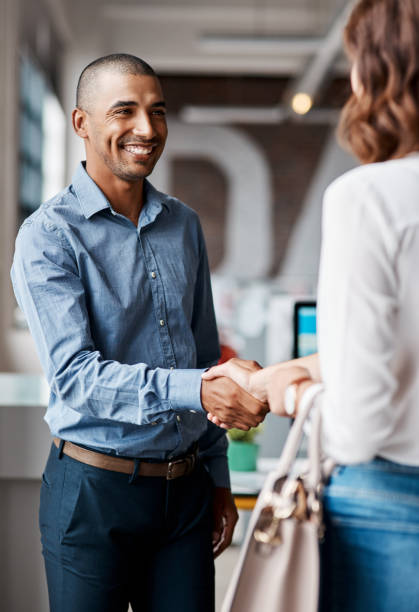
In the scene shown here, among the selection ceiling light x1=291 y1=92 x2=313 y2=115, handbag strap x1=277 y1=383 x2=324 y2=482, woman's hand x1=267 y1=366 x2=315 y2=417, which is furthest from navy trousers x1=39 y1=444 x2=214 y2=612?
ceiling light x1=291 y1=92 x2=313 y2=115

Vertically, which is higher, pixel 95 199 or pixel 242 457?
pixel 95 199

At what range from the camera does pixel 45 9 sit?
296 inches

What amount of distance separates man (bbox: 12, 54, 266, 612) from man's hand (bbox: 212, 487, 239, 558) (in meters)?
0.03

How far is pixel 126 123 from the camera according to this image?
1.39 m

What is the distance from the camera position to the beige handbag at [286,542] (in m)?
0.91

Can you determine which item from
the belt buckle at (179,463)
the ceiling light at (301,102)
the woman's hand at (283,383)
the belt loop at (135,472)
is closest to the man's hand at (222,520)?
the belt buckle at (179,463)

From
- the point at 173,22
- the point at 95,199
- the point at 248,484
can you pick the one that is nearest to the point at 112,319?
the point at 95,199

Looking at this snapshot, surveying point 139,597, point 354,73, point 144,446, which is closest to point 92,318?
point 144,446

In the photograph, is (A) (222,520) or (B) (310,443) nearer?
(B) (310,443)

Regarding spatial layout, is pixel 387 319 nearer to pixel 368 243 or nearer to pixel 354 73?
pixel 368 243

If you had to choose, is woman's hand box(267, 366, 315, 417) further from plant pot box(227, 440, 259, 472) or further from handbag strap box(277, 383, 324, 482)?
plant pot box(227, 440, 259, 472)

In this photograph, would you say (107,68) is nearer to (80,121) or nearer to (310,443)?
(80,121)

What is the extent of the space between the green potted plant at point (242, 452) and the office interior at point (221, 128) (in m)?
0.25

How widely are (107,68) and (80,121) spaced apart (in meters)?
0.12
